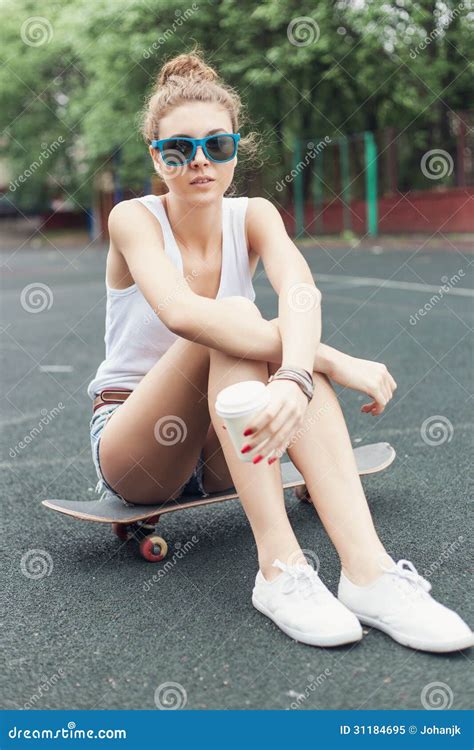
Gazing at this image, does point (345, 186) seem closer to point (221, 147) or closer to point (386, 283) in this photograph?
point (386, 283)

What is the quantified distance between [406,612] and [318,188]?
21.2 metres

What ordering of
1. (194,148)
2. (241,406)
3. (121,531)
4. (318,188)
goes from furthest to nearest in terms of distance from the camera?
1. (318,188)
2. (121,531)
3. (194,148)
4. (241,406)

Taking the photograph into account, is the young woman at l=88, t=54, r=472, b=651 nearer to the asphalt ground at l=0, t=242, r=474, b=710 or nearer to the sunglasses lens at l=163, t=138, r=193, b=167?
the sunglasses lens at l=163, t=138, r=193, b=167

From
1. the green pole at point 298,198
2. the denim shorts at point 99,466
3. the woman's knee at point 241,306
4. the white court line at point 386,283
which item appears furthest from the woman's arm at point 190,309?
the green pole at point 298,198

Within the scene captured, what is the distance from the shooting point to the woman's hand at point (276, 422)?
2090 millimetres

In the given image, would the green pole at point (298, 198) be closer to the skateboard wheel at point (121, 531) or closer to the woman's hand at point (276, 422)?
the skateboard wheel at point (121, 531)

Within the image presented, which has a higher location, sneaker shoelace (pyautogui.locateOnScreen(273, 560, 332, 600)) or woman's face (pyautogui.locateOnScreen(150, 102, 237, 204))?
woman's face (pyautogui.locateOnScreen(150, 102, 237, 204))

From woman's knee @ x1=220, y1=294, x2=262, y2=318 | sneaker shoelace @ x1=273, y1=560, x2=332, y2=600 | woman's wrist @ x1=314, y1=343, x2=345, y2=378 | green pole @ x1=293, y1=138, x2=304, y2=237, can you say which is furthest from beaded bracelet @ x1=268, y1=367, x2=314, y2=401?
green pole @ x1=293, y1=138, x2=304, y2=237

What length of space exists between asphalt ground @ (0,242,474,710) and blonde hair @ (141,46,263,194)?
1285 millimetres

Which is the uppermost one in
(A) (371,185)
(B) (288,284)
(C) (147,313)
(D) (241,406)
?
(B) (288,284)

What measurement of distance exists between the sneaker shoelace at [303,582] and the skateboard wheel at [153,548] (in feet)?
2.09

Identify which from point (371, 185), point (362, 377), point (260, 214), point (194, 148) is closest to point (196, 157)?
point (194, 148)

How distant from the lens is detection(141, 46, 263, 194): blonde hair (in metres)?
2.66

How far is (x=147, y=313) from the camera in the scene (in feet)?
9.22
